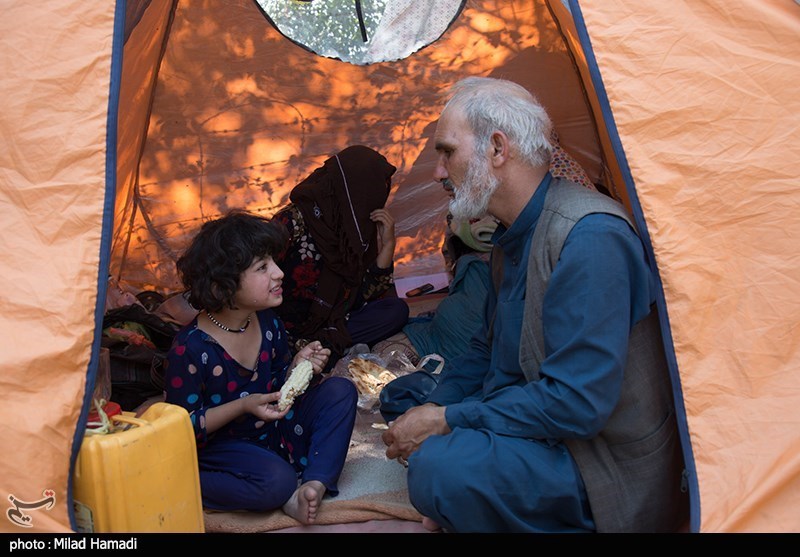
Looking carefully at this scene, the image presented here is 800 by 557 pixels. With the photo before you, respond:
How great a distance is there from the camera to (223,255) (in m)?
2.77

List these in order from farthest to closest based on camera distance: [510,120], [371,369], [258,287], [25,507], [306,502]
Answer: [371,369], [258,287], [306,502], [510,120], [25,507]

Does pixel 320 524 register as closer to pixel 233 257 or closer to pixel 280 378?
pixel 280 378

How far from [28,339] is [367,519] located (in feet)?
3.70

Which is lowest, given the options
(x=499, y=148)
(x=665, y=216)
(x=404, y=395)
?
(x=404, y=395)

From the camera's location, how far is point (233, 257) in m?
2.77

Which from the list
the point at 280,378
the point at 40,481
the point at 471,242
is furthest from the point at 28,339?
the point at 471,242

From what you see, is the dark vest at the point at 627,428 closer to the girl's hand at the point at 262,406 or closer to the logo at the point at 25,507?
the girl's hand at the point at 262,406

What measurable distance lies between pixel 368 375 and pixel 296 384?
101 centimetres

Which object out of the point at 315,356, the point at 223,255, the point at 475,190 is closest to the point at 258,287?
the point at 223,255

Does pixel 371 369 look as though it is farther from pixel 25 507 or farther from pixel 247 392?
pixel 25 507

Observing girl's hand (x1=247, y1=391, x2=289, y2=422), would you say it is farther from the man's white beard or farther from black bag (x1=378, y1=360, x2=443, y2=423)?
the man's white beard

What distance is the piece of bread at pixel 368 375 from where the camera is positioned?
143 inches

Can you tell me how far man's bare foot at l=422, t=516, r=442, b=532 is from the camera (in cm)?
248

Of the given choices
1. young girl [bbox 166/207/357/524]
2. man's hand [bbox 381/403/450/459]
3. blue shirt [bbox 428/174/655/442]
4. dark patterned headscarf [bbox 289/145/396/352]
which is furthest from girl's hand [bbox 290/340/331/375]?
dark patterned headscarf [bbox 289/145/396/352]
